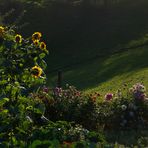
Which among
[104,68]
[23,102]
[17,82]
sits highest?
[17,82]

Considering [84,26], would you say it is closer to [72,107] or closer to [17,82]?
[72,107]

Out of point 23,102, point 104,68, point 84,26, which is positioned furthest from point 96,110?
point 84,26

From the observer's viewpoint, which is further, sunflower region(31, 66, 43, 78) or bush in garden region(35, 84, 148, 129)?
bush in garden region(35, 84, 148, 129)

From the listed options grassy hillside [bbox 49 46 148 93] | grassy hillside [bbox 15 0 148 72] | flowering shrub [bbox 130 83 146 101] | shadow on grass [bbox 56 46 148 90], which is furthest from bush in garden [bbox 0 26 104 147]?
grassy hillside [bbox 15 0 148 72]

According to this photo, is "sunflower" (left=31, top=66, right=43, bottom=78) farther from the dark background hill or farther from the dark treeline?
the dark treeline

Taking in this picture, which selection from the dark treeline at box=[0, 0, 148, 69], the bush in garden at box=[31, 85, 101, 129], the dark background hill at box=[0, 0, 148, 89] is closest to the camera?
the bush in garden at box=[31, 85, 101, 129]

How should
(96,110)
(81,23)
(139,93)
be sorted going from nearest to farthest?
1. (96,110)
2. (139,93)
3. (81,23)

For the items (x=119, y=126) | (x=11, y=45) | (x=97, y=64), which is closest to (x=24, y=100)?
(x=11, y=45)

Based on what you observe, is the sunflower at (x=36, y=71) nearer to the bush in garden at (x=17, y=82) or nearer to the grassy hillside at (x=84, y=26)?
the bush in garden at (x=17, y=82)

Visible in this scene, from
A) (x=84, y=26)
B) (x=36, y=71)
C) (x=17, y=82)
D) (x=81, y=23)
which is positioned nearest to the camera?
(x=17, y=82)

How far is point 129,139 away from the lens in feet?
33.4

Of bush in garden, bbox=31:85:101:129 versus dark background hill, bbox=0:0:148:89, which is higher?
bush in garden, bbox=31:85:101:129

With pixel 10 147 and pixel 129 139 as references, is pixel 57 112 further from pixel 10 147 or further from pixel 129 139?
pixel 10 147

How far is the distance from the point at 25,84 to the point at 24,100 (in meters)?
0.67
